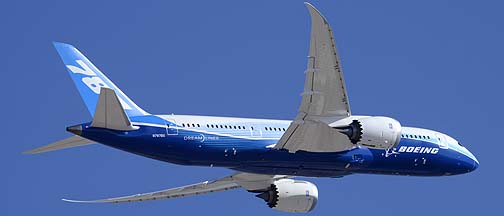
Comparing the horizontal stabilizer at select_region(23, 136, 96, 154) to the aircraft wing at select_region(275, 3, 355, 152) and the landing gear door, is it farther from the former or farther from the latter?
the aircraft wing at select_region(275, 3, 355, 152)

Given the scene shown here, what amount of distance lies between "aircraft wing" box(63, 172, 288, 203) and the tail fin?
362 inches

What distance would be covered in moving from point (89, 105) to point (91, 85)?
1.00 metres

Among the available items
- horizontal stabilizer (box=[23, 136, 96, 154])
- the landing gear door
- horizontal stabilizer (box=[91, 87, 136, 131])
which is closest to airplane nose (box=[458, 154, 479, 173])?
the landing gear door

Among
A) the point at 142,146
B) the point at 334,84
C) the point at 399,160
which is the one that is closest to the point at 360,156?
the point at 399,160

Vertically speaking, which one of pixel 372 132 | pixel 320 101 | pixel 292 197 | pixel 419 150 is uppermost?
pixel 320 101

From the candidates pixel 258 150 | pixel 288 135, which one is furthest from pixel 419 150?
pixel 258 150

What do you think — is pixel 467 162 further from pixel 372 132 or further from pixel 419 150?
pixel 372 132

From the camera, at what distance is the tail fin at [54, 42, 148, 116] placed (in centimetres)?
5256

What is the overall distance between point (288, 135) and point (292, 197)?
8.54 metres

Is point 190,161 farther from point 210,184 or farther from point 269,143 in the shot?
point 210,184

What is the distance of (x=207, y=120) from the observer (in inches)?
2105

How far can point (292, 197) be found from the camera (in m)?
61.2

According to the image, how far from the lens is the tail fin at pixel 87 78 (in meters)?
52.6

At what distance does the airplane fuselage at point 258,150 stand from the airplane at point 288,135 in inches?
1.6
